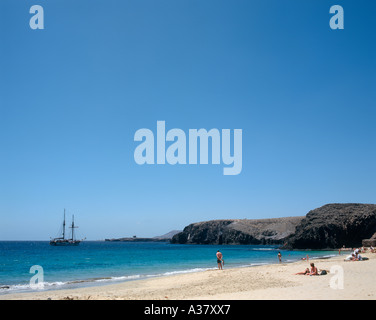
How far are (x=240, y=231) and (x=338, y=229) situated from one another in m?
70.9

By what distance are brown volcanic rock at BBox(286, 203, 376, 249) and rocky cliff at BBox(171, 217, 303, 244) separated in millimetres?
42775

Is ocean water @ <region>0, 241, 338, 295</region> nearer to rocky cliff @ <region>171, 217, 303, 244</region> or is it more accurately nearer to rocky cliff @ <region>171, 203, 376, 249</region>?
rocky cliff @ <region>171, 203, 376, 249</region>

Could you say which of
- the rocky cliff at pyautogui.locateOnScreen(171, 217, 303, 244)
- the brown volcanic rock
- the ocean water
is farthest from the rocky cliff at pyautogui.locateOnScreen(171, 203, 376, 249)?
the rocky cliff at pyautogui.locateOnScreen(171, 217, 303, 244)

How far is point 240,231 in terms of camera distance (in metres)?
152

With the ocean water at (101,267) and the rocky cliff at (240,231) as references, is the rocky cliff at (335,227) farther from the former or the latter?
Answer: the rocky cliff at (240,231)

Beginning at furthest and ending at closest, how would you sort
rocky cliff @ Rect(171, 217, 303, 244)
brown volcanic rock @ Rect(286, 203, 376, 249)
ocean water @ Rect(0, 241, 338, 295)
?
rocky cliff @ Rect(171, 217, 303, 244) → brown volcanic rock @ Rect(286, 203, 376, 249) → ocean water @ Rect(0, 241, 338, 295)

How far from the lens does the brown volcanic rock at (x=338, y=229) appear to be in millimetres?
83500

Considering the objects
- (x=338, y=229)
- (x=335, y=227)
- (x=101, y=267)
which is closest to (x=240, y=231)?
(x=335, y=227)

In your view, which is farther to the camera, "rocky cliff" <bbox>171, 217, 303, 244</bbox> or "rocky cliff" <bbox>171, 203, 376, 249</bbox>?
"rocky cliff" <bbox>171, 217, 303, 244</bbox>

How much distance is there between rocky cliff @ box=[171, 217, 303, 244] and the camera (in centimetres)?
13925
